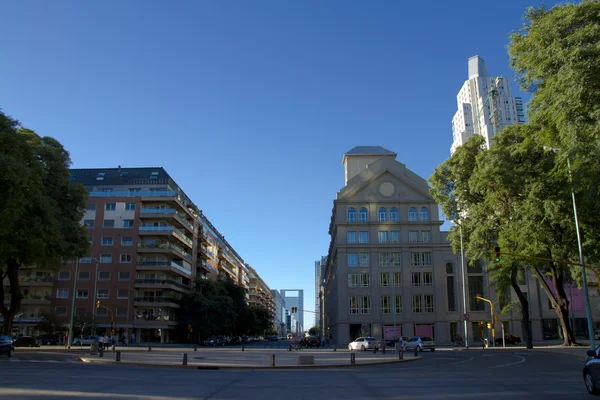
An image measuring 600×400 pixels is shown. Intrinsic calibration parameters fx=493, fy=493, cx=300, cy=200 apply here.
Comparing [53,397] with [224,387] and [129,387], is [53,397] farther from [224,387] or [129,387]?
[224,387]

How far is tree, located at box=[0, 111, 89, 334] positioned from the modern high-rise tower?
151 meters

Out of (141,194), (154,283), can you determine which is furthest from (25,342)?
(141,194)

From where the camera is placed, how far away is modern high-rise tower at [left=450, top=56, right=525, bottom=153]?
573 ft

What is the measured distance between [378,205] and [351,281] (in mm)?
12715

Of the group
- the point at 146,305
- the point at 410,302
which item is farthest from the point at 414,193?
the point at 146,305

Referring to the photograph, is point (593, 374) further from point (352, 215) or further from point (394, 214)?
point (394, 214)

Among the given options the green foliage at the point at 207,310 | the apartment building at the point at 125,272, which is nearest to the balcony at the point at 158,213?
the apartment building at the point at 125,272

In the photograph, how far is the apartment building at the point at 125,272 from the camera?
74.8 metres

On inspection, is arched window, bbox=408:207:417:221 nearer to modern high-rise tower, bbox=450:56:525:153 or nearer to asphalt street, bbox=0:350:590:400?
asphalt street, bbox=0:350:590:400

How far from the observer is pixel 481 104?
18275 centimetres

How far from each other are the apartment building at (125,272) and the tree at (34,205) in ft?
97.7

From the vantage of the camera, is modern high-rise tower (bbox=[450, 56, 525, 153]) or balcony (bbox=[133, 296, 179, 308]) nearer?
balcony (bbox=[133, 296, 179, 308])

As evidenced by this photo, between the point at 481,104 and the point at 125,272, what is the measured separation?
149526mm

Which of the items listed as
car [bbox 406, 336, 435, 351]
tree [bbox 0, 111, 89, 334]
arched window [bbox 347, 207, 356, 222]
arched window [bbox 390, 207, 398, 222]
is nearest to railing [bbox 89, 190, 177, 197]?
arched window [bbox 347, 207, 356, 222]
